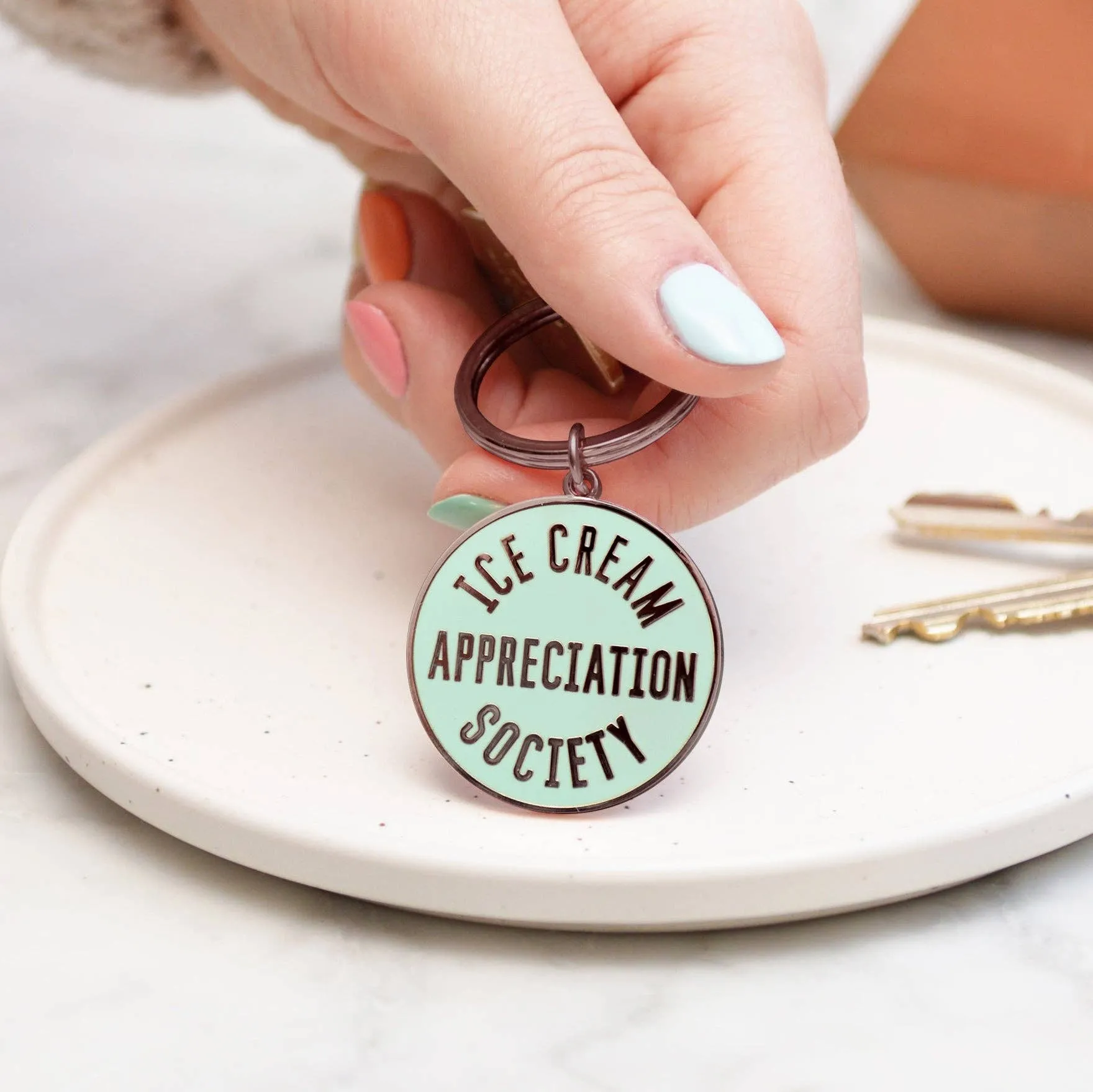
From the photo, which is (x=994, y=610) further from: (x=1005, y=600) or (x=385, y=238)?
(x=385, y=238)

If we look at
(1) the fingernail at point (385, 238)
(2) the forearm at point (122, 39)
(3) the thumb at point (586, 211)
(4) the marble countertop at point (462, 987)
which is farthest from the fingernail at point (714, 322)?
(2) the forearm at point (122, 39)

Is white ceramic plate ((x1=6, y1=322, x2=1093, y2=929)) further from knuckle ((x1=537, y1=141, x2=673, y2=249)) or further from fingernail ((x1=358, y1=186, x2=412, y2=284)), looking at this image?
knuckle ((x1=537, y1=141, x2=673, y2=249))

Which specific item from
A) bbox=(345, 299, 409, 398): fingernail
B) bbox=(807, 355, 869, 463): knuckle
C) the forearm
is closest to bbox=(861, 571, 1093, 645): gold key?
bbox=(807, 355, 869, 463): knuckle

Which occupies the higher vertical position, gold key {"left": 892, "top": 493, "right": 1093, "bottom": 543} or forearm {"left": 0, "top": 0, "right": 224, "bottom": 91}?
forearm {"left": 0, "top": 0, "right": 224, "bottom": 91}

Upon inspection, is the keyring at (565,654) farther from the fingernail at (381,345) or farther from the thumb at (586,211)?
the fingernail at (381,345)

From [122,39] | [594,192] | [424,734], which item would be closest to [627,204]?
[594,192]

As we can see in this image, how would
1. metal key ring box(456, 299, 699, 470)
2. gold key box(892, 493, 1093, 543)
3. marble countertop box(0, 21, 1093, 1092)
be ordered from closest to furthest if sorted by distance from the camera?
→ 1. marble countertop box(0, 21, 1093, 1092)
2. metal key ring box(456, 299, 699, 470)
3. gold key box(892, 493, 1093, 543)
